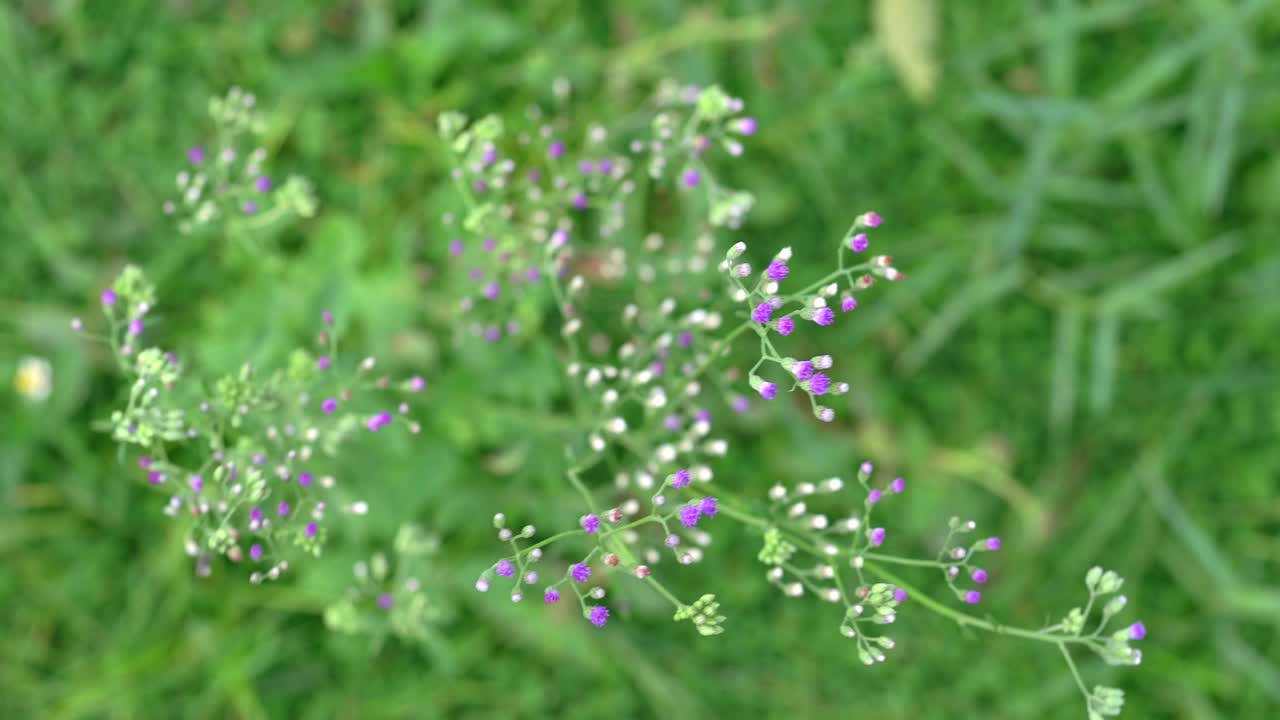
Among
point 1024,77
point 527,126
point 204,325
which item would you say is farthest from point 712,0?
point 204,325

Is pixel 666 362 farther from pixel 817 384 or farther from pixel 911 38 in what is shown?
pixel 911 38

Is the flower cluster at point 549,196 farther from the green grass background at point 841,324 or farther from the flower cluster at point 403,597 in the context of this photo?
the flower cluster at point 403,597

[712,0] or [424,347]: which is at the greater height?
[712,0]

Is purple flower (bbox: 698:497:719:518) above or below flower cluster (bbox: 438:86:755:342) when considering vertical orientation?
below

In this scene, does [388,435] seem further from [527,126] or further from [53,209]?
[53,209]

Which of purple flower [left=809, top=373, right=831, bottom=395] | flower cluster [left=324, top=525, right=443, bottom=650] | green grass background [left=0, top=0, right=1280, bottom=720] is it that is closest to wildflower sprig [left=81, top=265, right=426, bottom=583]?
flower cluster [left=324, top=525, right=443, bottom=650]

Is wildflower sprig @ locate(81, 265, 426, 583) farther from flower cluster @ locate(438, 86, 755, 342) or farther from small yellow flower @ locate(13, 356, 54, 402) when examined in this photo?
small yellow flower @ locate(13, 356, 54, 402)

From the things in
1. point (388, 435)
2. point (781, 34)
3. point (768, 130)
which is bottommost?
point (388, 435)
